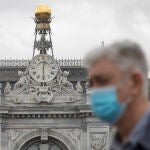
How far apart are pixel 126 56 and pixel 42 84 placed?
32328 millimetres

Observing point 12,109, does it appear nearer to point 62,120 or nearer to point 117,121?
point 62,120

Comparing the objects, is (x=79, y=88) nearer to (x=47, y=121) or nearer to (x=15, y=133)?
(x=47, y=121)

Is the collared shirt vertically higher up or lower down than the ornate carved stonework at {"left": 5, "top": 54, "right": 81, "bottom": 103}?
lower down

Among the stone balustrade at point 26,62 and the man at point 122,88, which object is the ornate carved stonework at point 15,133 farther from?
the man at point 122,88

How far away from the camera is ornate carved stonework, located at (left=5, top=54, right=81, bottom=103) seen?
35.5 meters

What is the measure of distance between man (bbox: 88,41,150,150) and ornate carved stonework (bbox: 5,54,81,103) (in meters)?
32.0

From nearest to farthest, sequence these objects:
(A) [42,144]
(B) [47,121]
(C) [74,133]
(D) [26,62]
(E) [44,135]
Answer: (E) [44,135] → (A) [42,144] → (B) [47,121] → (C) [74,133] → (D) [26,62]

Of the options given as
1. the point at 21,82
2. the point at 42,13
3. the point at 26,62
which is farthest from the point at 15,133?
the point at 42,13

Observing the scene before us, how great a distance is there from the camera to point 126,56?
3387 mm

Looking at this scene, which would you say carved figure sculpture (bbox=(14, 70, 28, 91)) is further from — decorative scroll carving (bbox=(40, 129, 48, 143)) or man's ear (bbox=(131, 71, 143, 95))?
man's ear (bbox=(131, 71, 143, 95))

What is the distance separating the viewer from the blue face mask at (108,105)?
3.34 metres

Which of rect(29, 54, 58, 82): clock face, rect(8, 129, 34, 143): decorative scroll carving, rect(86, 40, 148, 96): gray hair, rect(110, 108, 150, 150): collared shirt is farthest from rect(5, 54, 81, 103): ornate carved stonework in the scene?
rect(110, 108, 150, 150): collared shirt

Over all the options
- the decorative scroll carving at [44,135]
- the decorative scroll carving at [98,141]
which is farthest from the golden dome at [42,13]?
the decorative scroll carving at [98,141]

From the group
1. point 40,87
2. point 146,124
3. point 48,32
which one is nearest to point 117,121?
point 146,124
